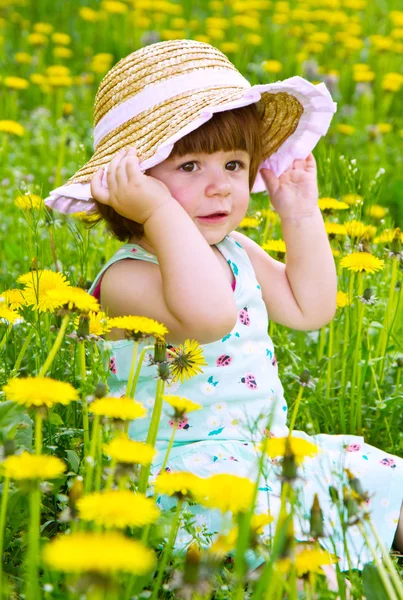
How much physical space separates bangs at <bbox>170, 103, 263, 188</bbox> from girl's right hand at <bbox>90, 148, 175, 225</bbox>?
0.29ft

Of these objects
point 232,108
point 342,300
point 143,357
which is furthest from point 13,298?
point 342,300

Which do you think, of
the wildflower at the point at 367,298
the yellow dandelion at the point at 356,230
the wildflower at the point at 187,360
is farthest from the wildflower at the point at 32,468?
the yellow dandelion at the point at 356,230

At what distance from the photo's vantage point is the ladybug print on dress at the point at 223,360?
172 cm

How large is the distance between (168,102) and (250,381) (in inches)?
21.5

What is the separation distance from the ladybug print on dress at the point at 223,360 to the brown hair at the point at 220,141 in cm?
28

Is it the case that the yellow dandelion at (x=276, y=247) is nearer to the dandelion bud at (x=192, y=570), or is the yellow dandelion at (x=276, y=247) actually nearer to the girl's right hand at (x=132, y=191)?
the girl's right hand at (x=132, y=191)

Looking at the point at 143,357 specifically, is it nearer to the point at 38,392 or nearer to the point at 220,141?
the point at 38,392

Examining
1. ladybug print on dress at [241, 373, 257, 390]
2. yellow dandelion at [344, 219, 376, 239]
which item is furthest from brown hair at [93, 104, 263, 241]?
ladybug print on dress at [241, 373, 257, 390]

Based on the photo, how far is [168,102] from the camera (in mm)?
1740

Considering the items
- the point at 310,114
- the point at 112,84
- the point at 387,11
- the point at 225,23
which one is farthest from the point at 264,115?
the point at 387,11

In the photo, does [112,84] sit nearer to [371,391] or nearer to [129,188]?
[129,188]

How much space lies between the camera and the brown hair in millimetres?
1679

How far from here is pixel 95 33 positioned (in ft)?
17.0

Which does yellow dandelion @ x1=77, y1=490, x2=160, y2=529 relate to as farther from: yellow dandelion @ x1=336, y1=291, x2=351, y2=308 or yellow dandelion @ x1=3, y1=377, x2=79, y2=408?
yellow dandelion @ x1=336, y1=291, x2=351, y2=308
